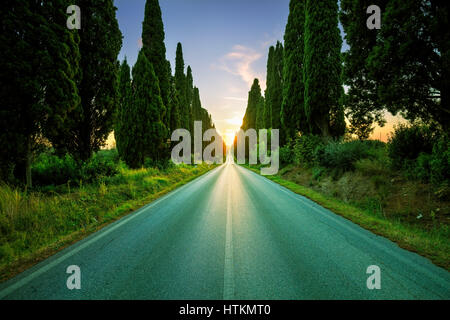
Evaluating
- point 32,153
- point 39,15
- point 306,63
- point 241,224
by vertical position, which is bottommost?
point 241,224

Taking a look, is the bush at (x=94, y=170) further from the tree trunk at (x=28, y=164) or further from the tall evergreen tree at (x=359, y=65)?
the tall evergreen tree at (x=359, y=65)

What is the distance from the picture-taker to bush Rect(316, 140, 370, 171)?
10.1 meters

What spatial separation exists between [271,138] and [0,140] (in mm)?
25729

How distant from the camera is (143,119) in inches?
610

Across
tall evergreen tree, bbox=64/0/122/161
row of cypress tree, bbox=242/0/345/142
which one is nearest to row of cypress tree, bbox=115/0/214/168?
tall evergreen tree, bbox=64/0/122/161

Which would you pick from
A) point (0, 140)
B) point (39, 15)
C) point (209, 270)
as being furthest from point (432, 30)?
point (0, 140)

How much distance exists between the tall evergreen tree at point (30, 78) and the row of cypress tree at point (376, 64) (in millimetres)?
10764

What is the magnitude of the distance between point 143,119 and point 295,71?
13.4 metres

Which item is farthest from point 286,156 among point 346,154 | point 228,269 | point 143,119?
point 228,269

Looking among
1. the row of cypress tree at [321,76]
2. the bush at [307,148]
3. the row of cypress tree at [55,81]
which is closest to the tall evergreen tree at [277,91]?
the row of cypress tree at [321,76]

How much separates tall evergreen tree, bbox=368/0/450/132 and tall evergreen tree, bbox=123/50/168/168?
14.1 meters

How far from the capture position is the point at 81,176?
8422 mm

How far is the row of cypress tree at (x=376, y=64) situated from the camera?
5914 millimetres
